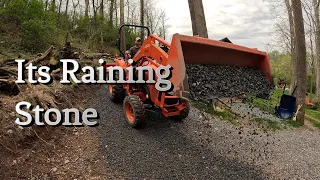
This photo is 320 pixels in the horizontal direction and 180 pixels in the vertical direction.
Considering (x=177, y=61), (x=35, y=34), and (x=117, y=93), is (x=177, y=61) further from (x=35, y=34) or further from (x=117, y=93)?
(x=35, y=34)

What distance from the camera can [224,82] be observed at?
455 cm

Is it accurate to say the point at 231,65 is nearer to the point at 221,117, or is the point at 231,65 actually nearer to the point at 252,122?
the point at 221,117

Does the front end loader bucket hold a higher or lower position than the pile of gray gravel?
higher

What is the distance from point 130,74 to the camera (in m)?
5.48

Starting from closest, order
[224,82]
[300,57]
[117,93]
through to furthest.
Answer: [224,82], [117,93], [300,57]

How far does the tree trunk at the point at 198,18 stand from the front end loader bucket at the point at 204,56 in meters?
3.03

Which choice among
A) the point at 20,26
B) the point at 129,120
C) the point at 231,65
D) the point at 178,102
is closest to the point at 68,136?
the point at 129,120

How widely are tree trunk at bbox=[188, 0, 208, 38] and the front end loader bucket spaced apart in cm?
303

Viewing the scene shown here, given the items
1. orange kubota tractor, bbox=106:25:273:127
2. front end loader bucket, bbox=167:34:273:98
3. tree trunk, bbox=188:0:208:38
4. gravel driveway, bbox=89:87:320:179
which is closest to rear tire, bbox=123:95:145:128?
orange kubota tractor, bbox=106:25:273:127

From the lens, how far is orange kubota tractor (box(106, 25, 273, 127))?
389 centimetres

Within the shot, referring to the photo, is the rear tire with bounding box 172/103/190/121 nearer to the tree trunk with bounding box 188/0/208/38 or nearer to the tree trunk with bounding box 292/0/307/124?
the tree trunk with bounding box 188/0/208/38

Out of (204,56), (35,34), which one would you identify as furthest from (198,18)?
(35,34)

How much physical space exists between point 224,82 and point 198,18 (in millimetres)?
4041

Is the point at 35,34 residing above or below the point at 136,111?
above
